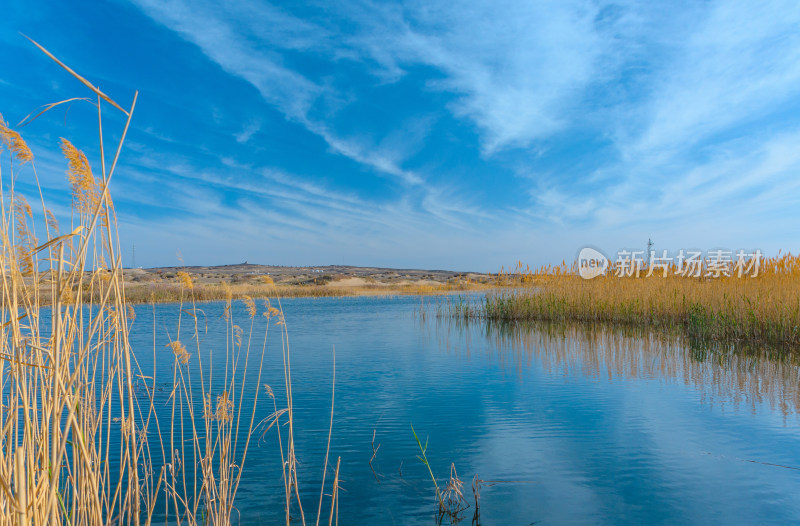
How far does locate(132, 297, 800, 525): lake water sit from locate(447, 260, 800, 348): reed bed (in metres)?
1.52

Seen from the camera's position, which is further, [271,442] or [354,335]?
[354,335]

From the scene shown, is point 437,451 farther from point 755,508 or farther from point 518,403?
point 755,508

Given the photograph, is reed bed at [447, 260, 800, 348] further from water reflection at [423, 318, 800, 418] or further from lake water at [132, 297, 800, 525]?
lake water at [132, 297, 800, 525]

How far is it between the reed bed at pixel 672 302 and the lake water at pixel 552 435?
1.52 metres

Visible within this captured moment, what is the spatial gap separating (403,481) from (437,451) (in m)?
0.57

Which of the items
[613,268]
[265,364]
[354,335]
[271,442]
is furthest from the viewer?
[613,268]

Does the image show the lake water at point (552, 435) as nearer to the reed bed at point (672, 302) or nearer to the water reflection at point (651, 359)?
the water reflection at point (651, 359)

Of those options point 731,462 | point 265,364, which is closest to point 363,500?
point 731,462

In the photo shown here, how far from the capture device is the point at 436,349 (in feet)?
26.8

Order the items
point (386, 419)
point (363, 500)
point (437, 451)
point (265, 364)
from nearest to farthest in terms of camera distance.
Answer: point (363, 500) → point (437, 451) → point (386, 419) → point (265, 364)

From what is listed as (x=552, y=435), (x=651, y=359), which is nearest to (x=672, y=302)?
(x=651, y=359)

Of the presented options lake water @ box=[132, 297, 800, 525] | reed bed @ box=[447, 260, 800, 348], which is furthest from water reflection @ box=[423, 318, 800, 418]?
reed bed @ box=[447, 260, 800, 348]

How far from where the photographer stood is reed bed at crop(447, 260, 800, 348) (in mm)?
7836

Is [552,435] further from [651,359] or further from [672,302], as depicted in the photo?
[672,302]
